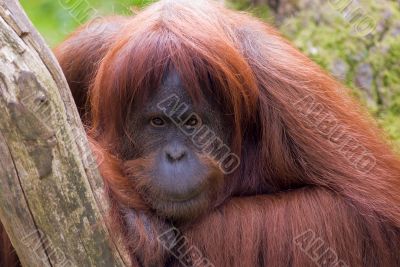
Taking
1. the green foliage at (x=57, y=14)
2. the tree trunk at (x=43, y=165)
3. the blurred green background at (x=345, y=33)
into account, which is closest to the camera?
the tree trunk at (x=43, y=165)

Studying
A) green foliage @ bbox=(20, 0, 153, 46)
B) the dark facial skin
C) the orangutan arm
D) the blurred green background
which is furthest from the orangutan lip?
the blurred green background

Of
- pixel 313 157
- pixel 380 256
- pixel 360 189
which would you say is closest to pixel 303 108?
pixel 313 157

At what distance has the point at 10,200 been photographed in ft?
7.97

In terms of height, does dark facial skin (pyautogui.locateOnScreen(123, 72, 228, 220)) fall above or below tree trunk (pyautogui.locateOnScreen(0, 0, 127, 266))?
below

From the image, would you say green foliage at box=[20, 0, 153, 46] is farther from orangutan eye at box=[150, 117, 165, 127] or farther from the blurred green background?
orangutan eye at box=[150, 117, 165, 127]

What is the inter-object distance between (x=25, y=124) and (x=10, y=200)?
0.95 ft

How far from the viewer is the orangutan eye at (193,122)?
2893 mm

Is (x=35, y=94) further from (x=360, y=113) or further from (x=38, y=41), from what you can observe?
(x=360, y=113)

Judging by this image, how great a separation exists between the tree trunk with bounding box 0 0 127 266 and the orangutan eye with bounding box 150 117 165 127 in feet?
1.39

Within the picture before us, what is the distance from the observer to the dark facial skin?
9.13 ft

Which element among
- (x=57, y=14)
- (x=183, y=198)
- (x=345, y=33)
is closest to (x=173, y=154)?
(x=183, y=198)

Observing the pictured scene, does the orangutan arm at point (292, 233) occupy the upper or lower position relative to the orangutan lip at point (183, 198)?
lower

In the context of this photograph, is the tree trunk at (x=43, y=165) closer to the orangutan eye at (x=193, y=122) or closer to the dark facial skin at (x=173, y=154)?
the dark facial skin at (x=173, y=154)

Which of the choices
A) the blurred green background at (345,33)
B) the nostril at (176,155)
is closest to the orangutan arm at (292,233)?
the nostril at (176,155)
